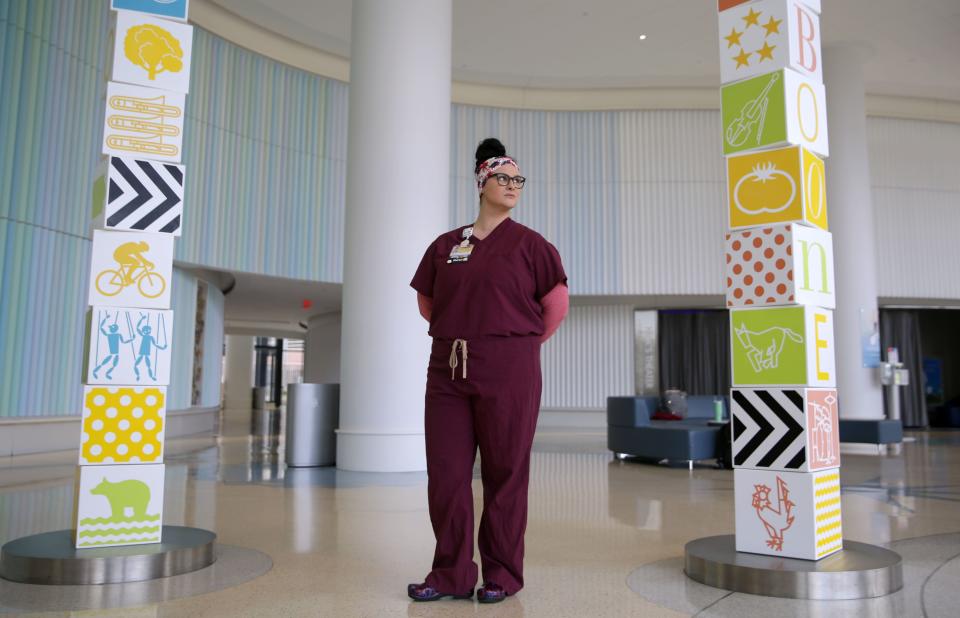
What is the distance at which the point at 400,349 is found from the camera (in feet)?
23.8

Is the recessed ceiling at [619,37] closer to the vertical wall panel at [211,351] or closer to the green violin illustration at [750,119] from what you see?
the vertical wall panel at [211,351]

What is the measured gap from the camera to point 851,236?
12.0 m

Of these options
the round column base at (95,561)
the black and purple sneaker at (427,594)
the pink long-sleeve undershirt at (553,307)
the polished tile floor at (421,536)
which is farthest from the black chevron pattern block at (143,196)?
the black and purple sneaker at (427,594)

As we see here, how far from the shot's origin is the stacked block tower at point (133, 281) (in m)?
3.30

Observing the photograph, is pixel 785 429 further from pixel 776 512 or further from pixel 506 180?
pixel 506 180

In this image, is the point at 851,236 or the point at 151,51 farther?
the point at 851,236

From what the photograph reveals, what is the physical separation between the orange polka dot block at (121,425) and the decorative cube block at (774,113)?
2862 millimetres

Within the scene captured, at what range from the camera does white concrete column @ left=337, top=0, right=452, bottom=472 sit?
7230 mm

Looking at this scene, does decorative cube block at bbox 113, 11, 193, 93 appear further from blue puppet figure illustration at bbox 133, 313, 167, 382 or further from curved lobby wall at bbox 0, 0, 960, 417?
curved lobby wall at bbox 0, 0, 960, 417

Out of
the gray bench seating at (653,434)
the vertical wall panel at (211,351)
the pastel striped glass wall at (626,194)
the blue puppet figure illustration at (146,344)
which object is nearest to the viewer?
the blue puppet figure illustration at (146,344)

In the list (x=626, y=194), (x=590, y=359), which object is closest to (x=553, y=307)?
(x=626, y=194)

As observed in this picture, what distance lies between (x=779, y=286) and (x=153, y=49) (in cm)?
307

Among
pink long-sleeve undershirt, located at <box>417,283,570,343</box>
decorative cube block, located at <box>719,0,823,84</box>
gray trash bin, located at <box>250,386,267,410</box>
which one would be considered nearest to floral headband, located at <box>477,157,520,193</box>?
pink long-sleeve undershirt, located at <box>417,283,570,343</box>

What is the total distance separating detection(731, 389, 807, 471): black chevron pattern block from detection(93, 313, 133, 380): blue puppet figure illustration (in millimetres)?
2735
